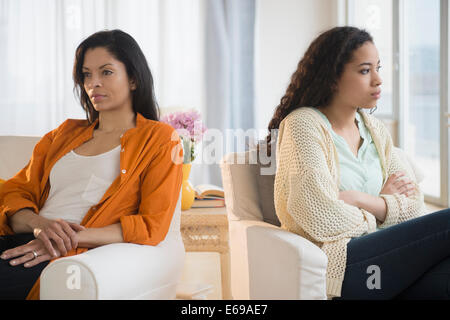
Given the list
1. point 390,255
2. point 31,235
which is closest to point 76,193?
point 31,235

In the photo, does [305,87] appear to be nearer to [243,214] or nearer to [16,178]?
[243,214]

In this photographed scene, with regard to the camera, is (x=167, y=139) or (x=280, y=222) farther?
(x=280, y=222)

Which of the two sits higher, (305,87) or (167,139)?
(305,87)

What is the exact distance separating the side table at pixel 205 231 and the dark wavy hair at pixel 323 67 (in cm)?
57

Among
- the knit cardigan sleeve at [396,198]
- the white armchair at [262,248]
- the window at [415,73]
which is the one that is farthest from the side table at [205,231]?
the window at [415,73]

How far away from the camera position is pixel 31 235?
5.22 feet

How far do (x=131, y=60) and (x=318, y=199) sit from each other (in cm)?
77

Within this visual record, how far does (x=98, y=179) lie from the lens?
1.63 meters

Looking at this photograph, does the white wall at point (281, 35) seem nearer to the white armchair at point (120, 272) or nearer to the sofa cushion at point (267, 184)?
the sofa cushion at point (267, 184)

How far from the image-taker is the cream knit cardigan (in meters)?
1.51

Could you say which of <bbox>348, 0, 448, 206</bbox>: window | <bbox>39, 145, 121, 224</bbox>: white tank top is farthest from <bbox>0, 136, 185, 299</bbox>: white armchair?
<bbox>348, 0, 448, 206</bbox>: window

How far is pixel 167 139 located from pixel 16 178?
55 cm

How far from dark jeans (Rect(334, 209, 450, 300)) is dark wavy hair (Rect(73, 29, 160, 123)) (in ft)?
2.75

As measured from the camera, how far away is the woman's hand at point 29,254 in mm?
1436
